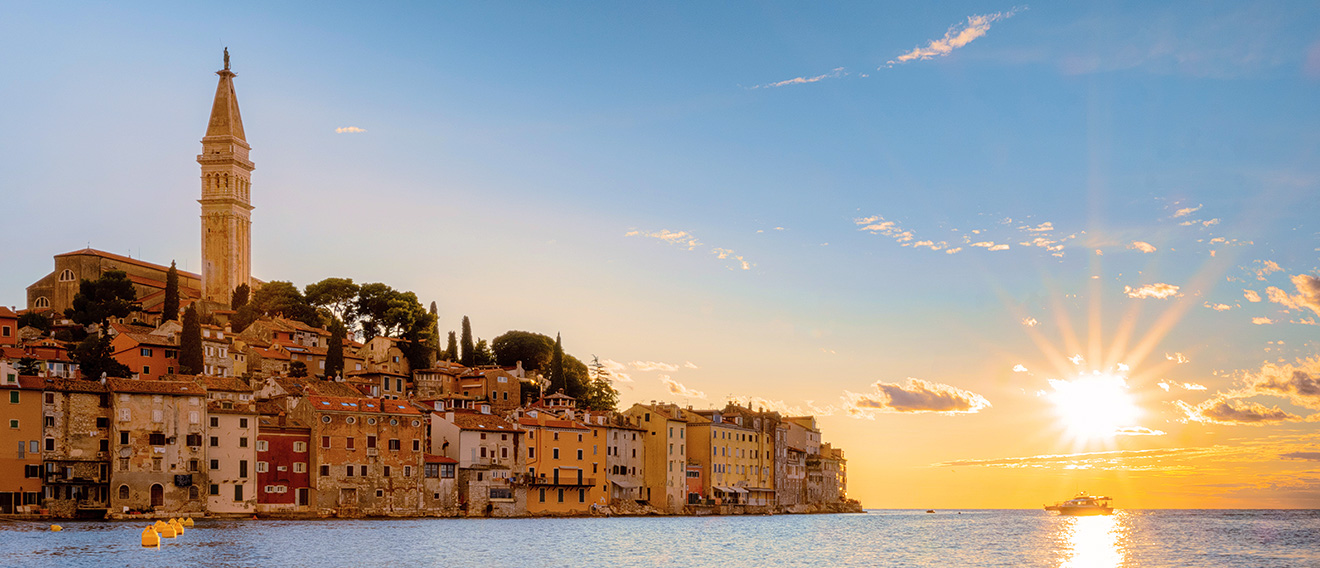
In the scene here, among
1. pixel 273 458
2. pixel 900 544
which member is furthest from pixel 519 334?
pixel 900 544

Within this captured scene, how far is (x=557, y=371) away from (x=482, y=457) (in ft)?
93.8

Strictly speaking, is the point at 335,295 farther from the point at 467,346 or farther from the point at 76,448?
the point at 76,448

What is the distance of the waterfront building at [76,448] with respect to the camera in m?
61.2

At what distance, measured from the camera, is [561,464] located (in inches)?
3285

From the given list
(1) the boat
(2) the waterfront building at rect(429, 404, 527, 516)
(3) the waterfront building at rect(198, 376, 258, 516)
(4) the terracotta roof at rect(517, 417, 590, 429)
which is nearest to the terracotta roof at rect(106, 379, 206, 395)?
(3) the waterfront building at rect(198, 376, 258, 516)

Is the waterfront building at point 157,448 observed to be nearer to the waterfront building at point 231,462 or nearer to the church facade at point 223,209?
the waterfront building at point 231,462

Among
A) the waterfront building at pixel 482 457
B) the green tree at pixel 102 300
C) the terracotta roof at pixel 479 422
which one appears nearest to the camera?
the waterfront building at pixel 482 457

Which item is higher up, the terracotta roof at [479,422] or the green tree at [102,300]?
the green tree at [102,300]

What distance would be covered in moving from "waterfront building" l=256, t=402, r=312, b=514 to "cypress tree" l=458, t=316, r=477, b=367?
39.3 meters

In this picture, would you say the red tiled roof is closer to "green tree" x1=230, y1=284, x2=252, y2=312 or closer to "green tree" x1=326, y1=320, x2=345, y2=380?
"green tree" x1=326, y1=320, x2=345, y2=380

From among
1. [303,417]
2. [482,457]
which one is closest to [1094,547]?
[482,457]

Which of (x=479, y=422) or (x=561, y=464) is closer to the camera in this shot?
(x=479, y=422)

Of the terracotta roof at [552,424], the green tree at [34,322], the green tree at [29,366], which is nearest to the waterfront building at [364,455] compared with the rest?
the terracotta roof at [552,424]

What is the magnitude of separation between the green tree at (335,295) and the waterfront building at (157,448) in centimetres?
4259
